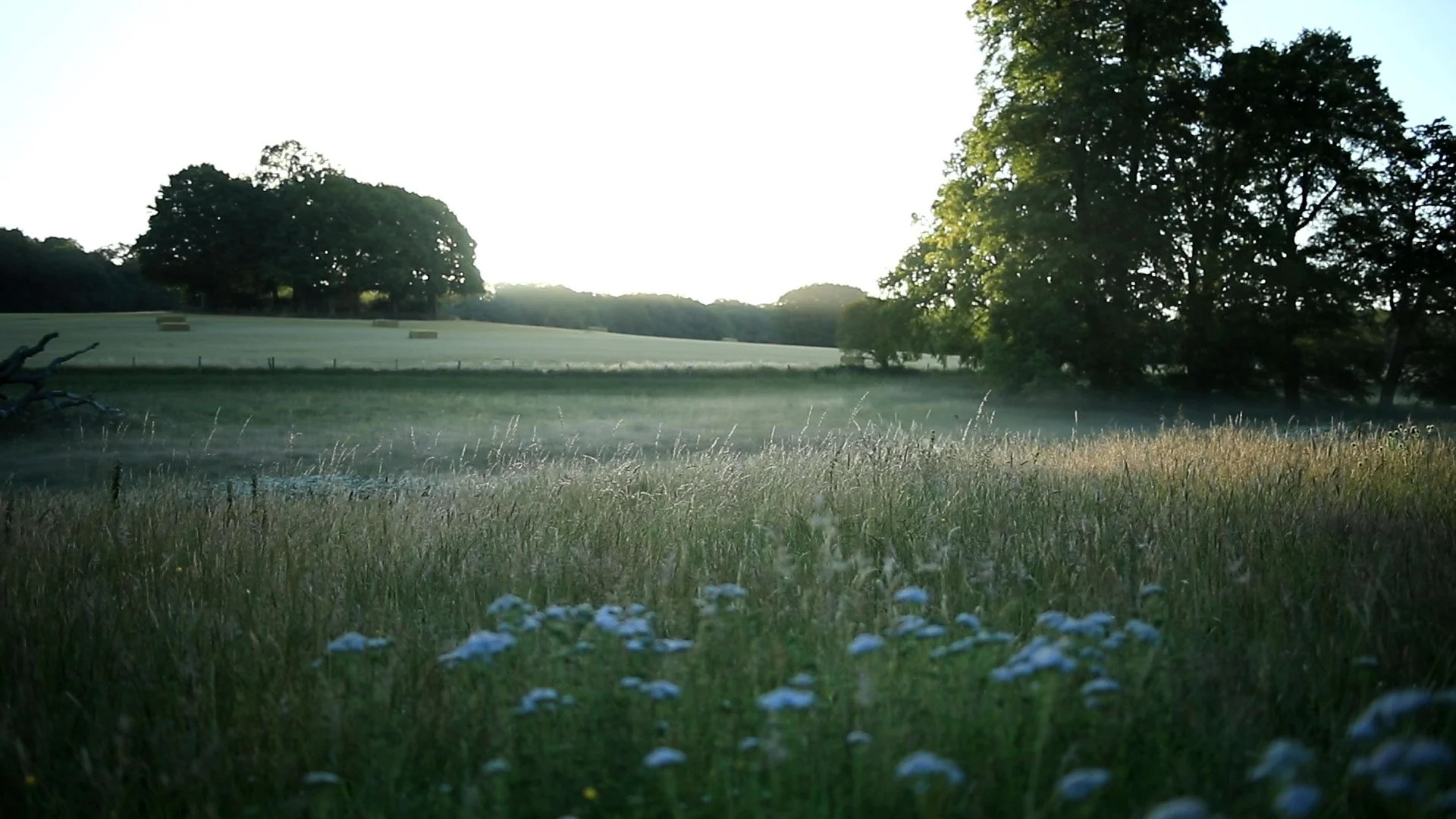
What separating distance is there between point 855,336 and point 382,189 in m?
31.1

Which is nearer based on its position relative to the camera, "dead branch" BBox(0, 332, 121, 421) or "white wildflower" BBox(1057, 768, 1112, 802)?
"white wildflower" BBox(1057, 768, 1112, 802)

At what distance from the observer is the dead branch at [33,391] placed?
1962 cm

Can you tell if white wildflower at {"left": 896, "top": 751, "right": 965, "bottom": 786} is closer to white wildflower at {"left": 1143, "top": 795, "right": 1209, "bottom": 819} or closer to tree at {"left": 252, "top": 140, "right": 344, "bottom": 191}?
white wildflower at {"left": 1143, "top": 795, "right": 1209, "bottom": 819}

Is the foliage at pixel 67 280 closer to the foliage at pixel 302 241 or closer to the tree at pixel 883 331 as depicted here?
the foliage at pixel 302 241

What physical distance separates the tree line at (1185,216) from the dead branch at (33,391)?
23.7 meters

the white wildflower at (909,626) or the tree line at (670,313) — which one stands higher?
the tree line at (670,313)

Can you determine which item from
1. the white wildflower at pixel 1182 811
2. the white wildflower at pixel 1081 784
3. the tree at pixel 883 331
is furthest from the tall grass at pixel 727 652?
the tree at pixel 883 331

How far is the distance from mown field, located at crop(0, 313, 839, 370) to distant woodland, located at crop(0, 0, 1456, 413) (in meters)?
3.93

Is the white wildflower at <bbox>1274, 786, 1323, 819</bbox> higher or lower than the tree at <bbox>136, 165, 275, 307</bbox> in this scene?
lower

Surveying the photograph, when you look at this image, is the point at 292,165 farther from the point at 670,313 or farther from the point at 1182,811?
the point at 1182,811

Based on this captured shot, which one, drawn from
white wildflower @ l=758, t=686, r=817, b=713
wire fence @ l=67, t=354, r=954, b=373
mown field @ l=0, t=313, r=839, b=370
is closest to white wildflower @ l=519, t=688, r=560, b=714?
white wildflower @ l=758, t=686, r=817, b=713

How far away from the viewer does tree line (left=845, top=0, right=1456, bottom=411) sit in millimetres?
28688

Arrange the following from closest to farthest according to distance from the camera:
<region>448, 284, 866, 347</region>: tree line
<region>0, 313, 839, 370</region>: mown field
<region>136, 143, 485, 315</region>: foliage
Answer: <region>0, 313, 839, 370</region>: mown field
<region>136, 143, 485, 315</region>: foliage
<region>448, 284, 866, 347</region>: tree line

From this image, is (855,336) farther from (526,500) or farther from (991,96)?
(526,500)
